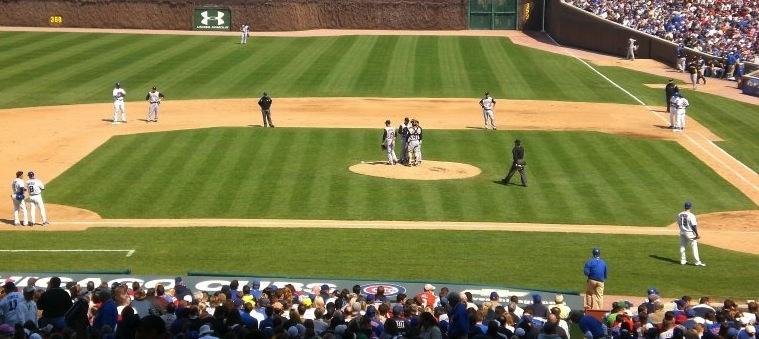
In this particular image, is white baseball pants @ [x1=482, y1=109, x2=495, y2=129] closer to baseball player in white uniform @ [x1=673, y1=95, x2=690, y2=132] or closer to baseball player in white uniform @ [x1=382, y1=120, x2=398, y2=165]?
baseball player in white uniform @ [x1=382, y1=120, x2=398, y2=165]

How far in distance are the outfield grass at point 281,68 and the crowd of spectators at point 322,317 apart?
3477cm

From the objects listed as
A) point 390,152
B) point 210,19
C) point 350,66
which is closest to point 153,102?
point 390,152

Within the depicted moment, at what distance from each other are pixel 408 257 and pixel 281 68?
36117 millimetres

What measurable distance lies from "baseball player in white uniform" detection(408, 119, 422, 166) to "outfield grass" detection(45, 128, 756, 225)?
5.73 ft

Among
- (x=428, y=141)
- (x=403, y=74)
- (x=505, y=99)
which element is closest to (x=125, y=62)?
(x=403, y=74)

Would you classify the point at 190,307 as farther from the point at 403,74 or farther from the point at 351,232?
the point at 403,74

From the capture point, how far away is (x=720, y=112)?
49.8 m

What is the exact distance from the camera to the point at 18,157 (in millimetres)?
37750

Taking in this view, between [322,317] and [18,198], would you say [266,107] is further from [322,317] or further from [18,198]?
[322,317]

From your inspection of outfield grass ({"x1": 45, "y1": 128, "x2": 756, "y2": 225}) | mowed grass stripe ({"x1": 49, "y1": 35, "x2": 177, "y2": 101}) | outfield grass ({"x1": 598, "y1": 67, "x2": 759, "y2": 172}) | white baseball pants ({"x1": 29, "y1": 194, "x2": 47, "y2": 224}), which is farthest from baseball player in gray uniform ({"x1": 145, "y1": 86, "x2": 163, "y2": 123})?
outfield grass ({"x1": 598, "y1": 67, "x2": 759, "y2": 172})

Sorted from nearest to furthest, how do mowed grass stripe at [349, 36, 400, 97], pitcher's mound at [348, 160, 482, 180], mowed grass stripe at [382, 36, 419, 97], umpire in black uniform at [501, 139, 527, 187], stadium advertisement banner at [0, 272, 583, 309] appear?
stadium advertisement banner at [0, 272, 583, 309] < umpire in black uniform at [501, 139, 527, 187] < pitcher's mound at [348, 160, 482, 180] < mowed grass stripe at [382, 36, 419, 97] < mowed grass stripe at [349, 36, 400, 97]

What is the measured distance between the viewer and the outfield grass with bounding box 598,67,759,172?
4172 centimetres

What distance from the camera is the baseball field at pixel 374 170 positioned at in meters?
26.3

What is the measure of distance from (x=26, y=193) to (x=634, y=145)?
21588 mm
